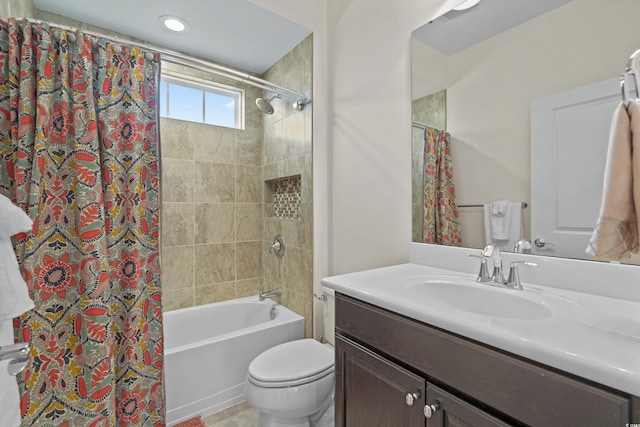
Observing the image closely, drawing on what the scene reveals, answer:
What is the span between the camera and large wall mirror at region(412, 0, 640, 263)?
862 millimetres

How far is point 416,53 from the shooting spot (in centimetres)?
138

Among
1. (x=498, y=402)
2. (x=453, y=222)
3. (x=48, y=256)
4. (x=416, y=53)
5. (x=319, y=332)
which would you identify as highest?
(x=416, y=53)

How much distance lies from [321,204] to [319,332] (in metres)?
0.92

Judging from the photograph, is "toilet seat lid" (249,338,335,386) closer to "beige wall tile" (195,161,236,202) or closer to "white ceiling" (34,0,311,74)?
"beige wall tile" (195,161,236,202)

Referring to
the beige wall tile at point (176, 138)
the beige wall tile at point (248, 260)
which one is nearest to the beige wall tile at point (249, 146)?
the beige wall tile at point (176, 138)

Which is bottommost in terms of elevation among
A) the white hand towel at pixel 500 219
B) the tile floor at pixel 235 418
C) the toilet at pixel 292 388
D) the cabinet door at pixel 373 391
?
the tile floor at pixel 235 418

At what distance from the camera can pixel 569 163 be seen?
0.92 m

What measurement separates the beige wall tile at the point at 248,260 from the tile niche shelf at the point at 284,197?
341 millimetres

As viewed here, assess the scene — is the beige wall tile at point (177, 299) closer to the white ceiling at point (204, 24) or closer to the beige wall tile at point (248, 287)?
the beige wall tile at point (248, 287)

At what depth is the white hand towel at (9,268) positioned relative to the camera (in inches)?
23.4

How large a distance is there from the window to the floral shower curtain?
108cm

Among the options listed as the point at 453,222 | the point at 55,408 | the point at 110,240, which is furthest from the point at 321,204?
the point at 55,408

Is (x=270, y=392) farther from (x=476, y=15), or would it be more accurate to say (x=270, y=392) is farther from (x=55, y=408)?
(x=476, y=15)

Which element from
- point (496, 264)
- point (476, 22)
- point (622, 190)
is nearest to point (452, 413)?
point (496, 264)
